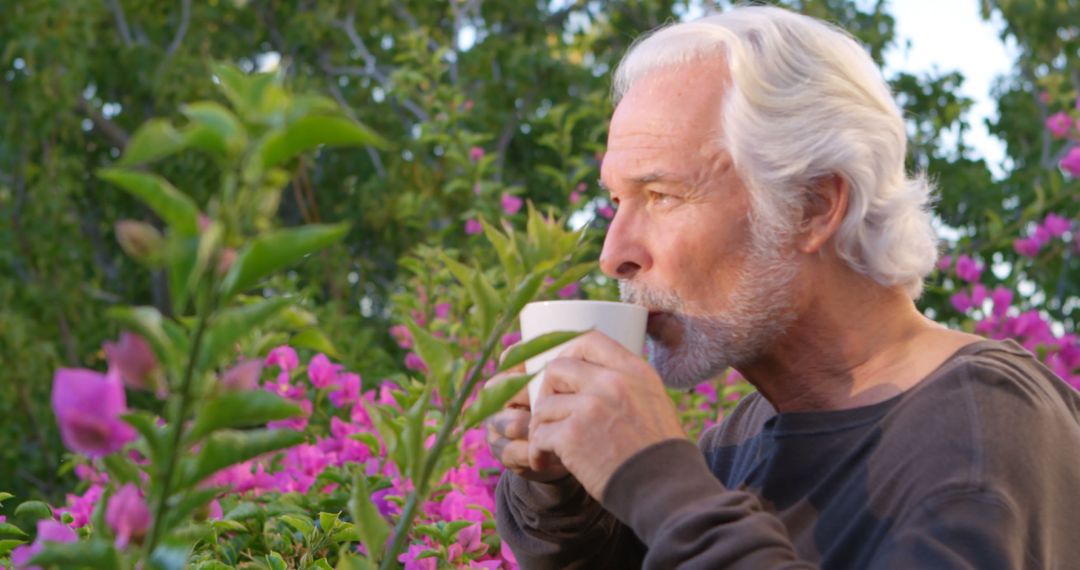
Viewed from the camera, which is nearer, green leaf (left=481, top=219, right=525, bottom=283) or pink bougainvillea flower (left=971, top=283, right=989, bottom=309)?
green leaf (left=481, top=219, right=525, bottom=283)

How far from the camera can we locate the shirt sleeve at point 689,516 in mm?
1410

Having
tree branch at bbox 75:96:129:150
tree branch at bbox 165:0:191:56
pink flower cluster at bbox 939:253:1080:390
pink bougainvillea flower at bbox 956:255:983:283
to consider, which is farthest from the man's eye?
tree branch at bbox 165:0:191:56

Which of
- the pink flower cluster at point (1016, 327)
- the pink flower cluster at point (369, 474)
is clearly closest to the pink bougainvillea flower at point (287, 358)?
the pink flower cluster at point (369, 474)

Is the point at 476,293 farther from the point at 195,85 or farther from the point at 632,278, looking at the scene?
the point at 195,85

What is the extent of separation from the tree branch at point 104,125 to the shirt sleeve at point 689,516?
6.07 meters

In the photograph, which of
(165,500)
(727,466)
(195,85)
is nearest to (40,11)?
(195,85)

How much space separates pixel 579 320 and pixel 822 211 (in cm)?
59

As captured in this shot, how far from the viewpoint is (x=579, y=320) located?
64.7 inches

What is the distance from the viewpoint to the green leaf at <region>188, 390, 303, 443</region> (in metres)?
0.81

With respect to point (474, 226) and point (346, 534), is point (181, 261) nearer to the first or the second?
point (346, 534)

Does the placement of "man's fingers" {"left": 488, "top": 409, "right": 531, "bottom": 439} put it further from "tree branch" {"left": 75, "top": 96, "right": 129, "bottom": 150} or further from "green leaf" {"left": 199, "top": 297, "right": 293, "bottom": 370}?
"tree branch" {"left": 75, "top": 96, "right": 129, "bottom": 150}

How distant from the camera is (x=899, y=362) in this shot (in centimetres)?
192

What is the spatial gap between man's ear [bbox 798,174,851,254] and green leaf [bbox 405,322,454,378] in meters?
1.13

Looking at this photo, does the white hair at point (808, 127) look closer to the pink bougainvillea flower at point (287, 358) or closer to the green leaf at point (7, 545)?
the green leaf at point (7, 545)
